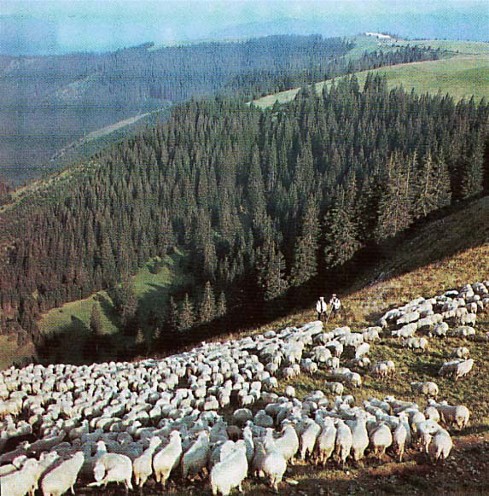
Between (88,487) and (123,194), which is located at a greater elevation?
(88,487)

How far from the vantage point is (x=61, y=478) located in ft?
46.6

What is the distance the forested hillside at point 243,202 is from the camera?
7869 centimetres

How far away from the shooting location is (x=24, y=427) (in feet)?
69.7

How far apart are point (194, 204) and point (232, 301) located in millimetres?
64710

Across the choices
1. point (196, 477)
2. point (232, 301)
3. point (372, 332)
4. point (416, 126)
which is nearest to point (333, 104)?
point (416, 126)

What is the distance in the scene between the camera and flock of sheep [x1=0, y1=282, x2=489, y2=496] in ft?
48.3

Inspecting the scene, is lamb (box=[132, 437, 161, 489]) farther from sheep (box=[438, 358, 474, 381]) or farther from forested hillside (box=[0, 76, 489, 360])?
forested hillside (box=[0, 76, 489, 360])

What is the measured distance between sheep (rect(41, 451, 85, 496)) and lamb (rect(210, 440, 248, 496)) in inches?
167

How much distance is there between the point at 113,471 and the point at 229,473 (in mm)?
3537

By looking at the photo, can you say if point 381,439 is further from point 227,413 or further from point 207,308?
point 207,308

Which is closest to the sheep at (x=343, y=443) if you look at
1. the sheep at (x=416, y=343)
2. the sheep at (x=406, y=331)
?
the sheep at (x=416, y=343)

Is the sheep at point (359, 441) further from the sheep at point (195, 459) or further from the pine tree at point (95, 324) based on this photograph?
the pine tree at point (95, 324)

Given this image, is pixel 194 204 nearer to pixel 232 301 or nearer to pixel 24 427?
pixel 232 301

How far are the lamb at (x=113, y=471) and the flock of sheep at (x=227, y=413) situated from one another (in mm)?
30
